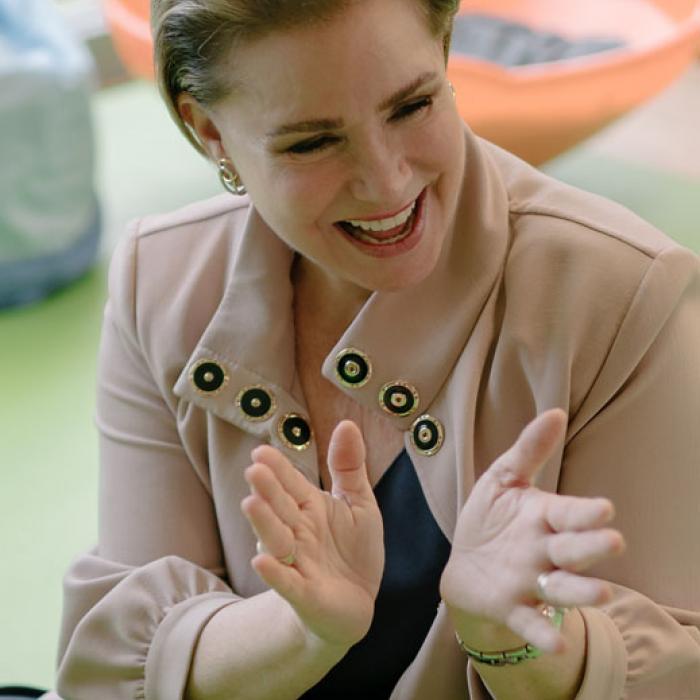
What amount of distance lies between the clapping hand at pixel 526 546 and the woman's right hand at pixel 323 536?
71mm

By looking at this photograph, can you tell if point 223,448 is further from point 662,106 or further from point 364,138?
point 662,106

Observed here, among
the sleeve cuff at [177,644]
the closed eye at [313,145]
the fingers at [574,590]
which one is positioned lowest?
the sleeve cuff at [177,644]

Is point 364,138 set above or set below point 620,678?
above

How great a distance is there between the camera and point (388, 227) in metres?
1.14

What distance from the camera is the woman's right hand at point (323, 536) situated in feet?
3.21

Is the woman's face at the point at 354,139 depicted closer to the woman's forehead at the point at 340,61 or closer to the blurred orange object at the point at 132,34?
the woman's forehead at the point at 340,61

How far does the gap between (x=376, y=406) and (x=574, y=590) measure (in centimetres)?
39

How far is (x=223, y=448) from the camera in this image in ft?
4.28

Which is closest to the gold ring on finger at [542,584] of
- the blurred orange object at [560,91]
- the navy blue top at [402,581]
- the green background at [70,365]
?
the navy blue top at [402,581]

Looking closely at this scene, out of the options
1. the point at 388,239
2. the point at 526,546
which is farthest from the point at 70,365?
the point at 526,546

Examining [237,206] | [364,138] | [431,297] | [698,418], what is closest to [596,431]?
[698,418]

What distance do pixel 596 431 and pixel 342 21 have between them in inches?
16.4

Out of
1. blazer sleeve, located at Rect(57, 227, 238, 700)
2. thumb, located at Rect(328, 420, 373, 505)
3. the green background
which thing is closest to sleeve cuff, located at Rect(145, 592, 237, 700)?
blazer sleeve, located at Rect(57, 227, 238, 700)

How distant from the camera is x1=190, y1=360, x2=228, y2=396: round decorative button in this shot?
4.22ft
